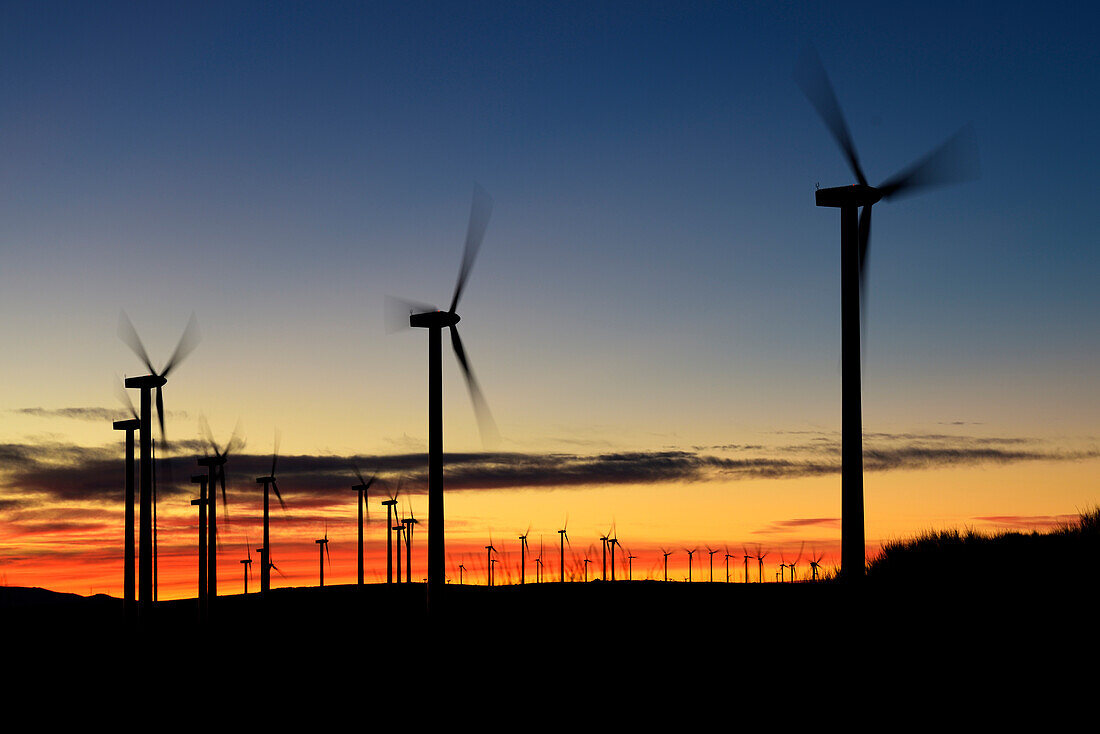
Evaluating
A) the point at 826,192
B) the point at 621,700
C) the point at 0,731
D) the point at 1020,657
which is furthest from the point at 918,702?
the point at 0,731

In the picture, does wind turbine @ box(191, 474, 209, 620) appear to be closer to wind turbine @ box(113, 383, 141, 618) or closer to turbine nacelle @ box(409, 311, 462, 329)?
wind turbine @ box(113, 383, 141, 618)

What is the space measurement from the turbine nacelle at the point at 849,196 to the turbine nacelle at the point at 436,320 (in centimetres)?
2251

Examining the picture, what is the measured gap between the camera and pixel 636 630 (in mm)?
67438

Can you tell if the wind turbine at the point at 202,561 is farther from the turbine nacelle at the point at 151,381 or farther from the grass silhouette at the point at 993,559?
the grass silhouette at the point at 993,559

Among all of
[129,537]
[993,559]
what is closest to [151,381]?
[129,537]

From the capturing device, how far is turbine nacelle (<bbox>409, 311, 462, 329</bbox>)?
6075 cm

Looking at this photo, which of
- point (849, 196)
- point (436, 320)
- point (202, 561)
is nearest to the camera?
point (849, 196)

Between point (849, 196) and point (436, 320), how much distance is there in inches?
934

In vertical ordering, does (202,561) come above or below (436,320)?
below

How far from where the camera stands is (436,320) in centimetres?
6078

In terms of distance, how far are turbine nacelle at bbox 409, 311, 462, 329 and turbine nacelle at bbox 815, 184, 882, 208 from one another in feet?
73.8

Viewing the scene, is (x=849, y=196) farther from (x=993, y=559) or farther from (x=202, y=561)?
(x=202, y=561)

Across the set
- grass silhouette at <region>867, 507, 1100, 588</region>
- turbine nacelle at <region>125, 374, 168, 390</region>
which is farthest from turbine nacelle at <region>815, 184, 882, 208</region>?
turbine nacelle at <region>125, 374, 168, 390</region>

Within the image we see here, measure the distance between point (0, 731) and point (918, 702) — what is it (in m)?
29.8
